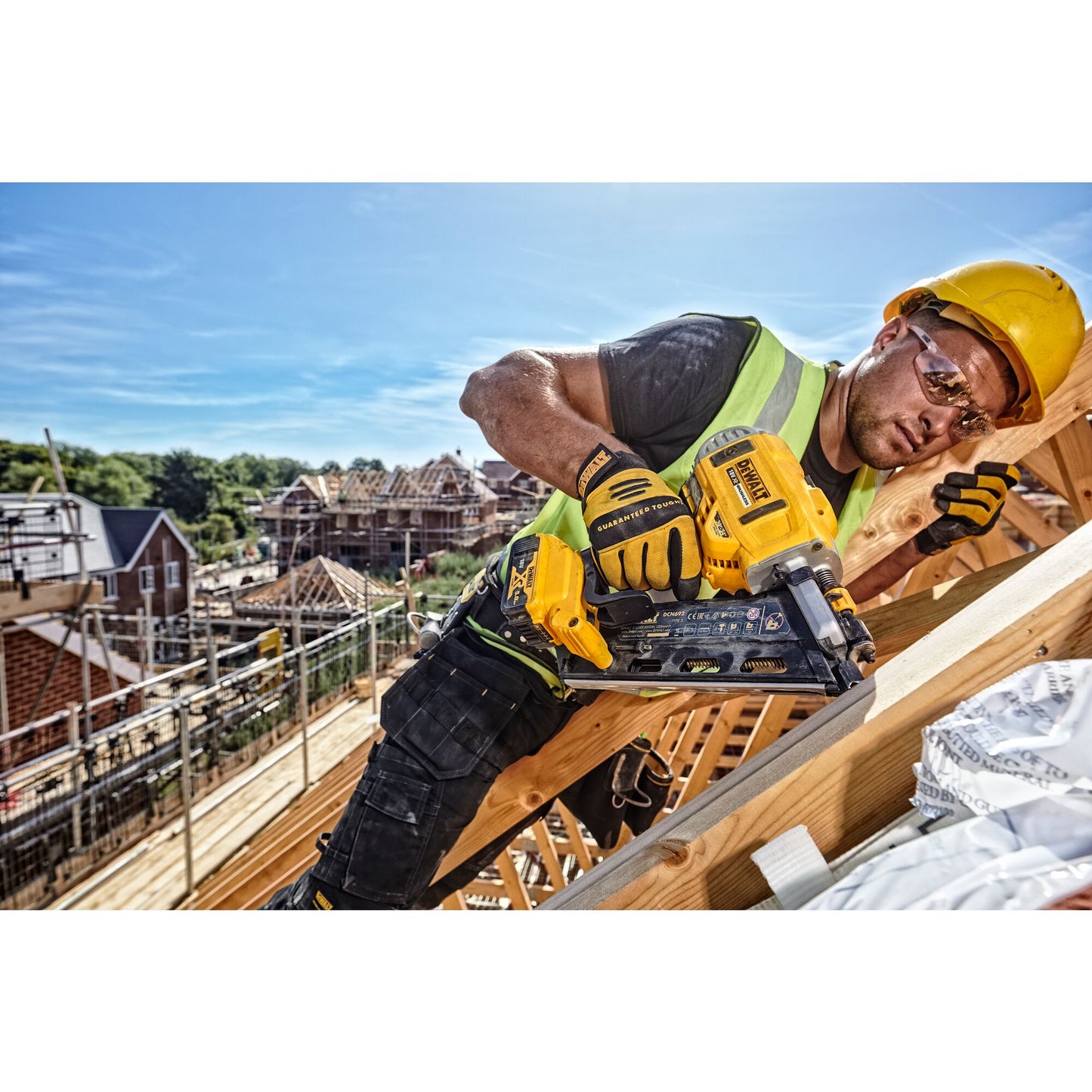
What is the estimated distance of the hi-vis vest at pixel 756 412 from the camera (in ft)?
3.85

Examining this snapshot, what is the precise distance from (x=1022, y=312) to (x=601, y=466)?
823 mm

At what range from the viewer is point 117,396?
11.6 m

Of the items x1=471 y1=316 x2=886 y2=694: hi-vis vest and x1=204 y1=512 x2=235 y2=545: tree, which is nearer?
x1=471 y1=316 x2=886 y2=694: hi-vis vest

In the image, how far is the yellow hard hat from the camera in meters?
1.09

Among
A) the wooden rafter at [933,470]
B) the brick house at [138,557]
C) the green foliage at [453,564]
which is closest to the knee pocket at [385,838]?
the wooden rafter at [933,470]

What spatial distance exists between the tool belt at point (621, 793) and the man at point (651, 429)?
1.19 ft

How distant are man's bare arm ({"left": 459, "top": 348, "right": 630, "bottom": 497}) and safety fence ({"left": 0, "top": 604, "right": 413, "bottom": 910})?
2.65m

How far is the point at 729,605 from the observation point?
2.97 ft

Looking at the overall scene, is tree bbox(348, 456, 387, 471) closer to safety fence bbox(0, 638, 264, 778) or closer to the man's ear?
safety fence bbox(0, 638, 264, 778)

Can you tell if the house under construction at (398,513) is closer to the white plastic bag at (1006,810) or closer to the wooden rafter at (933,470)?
the wooden rafter at (933,470)

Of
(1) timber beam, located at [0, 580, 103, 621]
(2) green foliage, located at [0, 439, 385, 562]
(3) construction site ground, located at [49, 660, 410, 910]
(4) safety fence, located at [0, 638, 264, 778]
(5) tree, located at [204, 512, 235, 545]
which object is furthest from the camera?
(5) tree, located at [204, 512, 235, 545]

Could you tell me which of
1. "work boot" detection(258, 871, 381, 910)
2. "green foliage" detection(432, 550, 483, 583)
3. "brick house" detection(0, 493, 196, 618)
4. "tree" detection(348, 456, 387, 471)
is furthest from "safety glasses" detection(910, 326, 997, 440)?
"brick house" detection(0, 493, 196, 618)

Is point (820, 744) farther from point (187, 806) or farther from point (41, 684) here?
point (41, 684)
